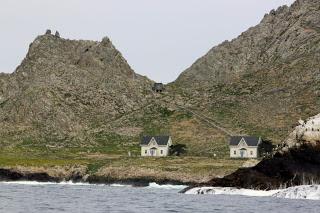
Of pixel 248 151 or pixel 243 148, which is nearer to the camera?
pixel 243 148

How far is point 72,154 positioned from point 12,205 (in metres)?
122

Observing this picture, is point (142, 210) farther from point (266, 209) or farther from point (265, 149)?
point (265, 149)

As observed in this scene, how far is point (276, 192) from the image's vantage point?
100750 mm

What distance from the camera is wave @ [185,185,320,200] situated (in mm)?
96312

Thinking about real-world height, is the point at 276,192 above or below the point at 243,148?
below

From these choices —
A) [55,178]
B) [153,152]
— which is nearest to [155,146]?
[153,152]

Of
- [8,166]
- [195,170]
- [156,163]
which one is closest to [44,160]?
[8,166]

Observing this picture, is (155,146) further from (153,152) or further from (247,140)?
(247,140)

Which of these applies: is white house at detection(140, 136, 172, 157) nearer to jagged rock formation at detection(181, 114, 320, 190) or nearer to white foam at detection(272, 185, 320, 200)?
jagged rock formation at detection(181, 114, 320, 190)

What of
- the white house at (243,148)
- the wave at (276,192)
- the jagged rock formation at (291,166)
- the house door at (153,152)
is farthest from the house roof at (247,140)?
the wave at (276,192)

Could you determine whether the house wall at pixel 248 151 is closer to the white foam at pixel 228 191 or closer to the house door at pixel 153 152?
the house door at pixel 153 152

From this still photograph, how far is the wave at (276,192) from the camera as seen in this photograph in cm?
9631

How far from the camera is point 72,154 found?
639ft

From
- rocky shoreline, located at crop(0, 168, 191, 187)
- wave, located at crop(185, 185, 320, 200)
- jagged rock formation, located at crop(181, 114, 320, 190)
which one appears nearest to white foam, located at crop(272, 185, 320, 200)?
wave, located at crop(185, 185, 320, 200)
